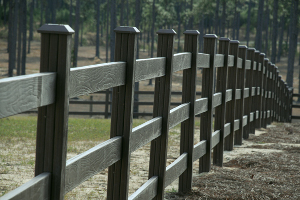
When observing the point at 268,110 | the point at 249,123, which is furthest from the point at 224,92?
the point at 268,110

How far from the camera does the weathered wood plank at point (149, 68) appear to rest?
311 cm

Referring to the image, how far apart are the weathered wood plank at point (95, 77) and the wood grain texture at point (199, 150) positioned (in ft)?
8.00

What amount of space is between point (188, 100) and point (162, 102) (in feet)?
3.26

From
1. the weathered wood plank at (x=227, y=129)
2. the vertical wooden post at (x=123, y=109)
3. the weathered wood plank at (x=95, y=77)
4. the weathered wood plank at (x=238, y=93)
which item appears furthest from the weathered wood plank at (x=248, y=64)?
the weathered wood plank at (x=95, y=77)

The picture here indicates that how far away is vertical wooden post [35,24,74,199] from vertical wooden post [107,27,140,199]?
0.93 m

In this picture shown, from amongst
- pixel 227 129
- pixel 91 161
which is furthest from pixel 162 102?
pixel 227 129

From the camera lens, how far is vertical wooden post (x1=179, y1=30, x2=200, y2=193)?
4.66 metres

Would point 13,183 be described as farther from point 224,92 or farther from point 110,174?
point 224,92

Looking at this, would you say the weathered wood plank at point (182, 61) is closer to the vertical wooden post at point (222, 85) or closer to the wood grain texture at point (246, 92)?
the vertical wooden post at point (222, 85)

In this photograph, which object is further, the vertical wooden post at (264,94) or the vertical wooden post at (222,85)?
the vertical wooden post at (264,94)

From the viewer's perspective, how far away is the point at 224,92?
6.46 meters

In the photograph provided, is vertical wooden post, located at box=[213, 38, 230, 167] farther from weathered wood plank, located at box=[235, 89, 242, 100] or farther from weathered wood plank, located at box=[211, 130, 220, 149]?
weathered wood plank, located at box=[235, 89, 242, 100]

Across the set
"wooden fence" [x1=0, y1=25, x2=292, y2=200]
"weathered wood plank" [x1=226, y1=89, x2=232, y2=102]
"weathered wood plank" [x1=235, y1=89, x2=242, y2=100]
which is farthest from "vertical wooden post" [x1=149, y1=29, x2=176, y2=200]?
"weathered wood plank" [x1=235, y1=89, x2=242, y2=100]

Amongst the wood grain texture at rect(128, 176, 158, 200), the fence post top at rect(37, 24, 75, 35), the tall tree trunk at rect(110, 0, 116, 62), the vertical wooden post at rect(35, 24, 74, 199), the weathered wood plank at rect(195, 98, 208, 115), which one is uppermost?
the tall tree trunk at rect(110, 0, 116, 62)
